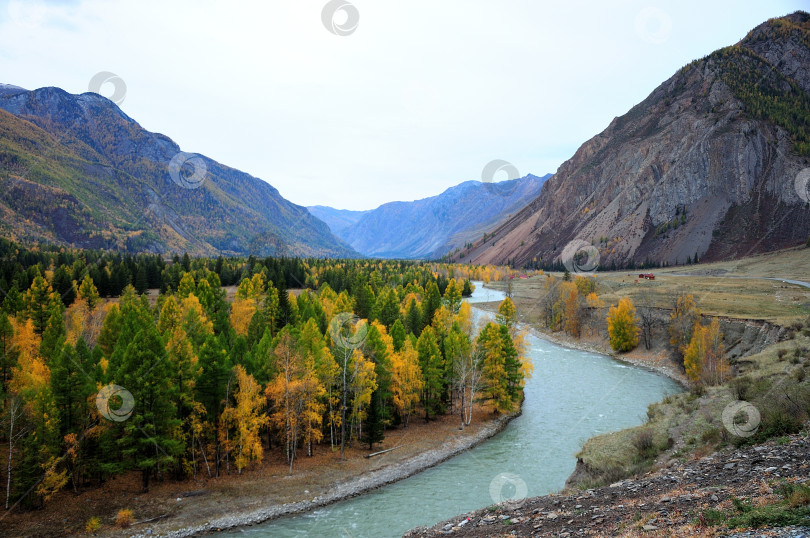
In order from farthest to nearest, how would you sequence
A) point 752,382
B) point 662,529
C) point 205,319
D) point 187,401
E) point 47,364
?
1. point 205,319
2. point 47,364
3. point 187,401
4. point 752,382
5. point 662,529

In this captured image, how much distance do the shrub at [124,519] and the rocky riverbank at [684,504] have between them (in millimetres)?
18562

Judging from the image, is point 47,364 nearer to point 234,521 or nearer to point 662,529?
point 234,521

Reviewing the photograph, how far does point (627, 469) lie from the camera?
2200 cm

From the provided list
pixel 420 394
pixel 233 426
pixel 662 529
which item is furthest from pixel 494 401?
pixel 662 529

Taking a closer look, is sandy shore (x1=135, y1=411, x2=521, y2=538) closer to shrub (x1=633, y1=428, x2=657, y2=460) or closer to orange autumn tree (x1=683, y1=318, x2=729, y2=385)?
shrub (x1=633, y1=428, x2=657, y2=460)

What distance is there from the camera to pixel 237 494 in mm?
30062

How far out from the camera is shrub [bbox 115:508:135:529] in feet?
84.4

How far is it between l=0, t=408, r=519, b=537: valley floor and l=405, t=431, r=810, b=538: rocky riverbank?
1274cm

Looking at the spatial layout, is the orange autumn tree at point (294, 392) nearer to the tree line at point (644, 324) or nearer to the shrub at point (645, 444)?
the shrub at point (645, 444)

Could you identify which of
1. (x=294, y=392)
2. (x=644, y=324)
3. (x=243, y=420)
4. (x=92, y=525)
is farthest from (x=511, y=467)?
(x=644, y=324)

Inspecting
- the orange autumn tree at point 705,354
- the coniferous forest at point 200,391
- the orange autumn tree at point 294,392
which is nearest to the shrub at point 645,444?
the coniferous forest at point 200,391

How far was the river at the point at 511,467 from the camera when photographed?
2725 centimetres

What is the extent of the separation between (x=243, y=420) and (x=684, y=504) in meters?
28.6

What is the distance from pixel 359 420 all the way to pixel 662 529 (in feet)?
99.4
